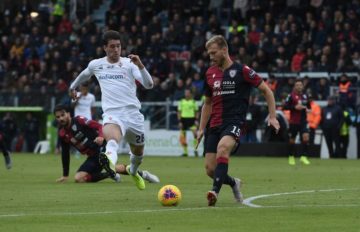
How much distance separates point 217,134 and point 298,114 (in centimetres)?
1460

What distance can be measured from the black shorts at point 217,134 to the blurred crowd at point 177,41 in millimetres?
20461

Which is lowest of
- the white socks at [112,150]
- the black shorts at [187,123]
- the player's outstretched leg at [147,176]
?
the player's outstretched leg at [147,176]

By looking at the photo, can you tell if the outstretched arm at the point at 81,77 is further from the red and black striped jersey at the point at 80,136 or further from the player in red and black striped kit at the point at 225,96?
the player in red and black striped kit at the point at 225,96

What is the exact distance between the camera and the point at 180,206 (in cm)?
1298

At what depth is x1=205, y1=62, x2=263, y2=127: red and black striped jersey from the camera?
42.7 feet

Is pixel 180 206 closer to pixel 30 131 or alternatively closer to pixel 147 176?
pixel 147 176

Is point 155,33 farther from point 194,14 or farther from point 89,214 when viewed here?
point 89,214

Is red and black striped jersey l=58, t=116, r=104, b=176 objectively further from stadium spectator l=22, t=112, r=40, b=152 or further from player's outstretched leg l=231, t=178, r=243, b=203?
stadium spectator l=22, t=112, r=40, b=152

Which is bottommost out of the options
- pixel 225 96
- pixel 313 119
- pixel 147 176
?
pixel 147 176

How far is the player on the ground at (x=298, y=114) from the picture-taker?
88.3 feet

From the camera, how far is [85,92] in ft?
98.1

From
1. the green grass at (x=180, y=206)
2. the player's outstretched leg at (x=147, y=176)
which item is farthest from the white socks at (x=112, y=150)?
the player's outstretched leg at (x=147, y=176)

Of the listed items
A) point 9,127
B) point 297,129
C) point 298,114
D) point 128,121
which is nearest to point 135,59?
point 128,121

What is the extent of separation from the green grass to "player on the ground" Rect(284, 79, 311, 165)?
546 centimetres
